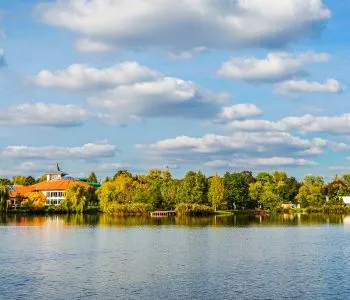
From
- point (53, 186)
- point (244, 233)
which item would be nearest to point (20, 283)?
point (244, 233)

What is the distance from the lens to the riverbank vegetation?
109 metres

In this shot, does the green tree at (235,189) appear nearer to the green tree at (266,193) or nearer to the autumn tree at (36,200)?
the green tree at (266,193)

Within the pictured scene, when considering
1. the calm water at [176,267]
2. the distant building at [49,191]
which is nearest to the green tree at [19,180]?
the distant building at [49,191]

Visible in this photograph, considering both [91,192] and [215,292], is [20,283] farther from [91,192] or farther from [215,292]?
[91,192]

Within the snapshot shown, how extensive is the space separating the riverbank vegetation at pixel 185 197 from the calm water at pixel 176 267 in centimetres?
5481

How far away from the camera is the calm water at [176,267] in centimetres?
2680

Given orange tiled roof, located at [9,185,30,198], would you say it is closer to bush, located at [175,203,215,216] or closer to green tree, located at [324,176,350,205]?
bush, located at [175,203,215,216]

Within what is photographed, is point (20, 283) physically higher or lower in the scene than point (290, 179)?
lower

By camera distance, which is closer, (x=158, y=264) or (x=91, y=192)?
(x=158, y=264)

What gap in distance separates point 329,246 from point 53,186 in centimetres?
11021

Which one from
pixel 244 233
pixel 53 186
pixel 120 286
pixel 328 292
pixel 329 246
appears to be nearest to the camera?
pixel 328 292

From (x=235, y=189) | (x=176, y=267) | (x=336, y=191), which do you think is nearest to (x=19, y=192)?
(x=235, y=189)

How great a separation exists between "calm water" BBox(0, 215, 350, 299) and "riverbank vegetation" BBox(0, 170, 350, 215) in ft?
180

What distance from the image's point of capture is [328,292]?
26.3 m
